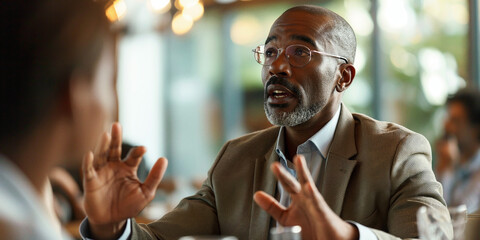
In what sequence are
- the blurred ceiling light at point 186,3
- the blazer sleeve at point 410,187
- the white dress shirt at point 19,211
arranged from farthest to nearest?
the blurred ceiling light at point 186,3 → the blazer sleeve at point 410,187 → the white dress shirt at point 19,211

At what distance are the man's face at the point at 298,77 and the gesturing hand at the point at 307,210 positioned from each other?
577mm

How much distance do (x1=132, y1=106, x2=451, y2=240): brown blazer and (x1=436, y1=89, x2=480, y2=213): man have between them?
1979 mm

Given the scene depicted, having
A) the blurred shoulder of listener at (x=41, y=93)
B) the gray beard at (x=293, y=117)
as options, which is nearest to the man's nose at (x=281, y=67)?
the gray beard at (x=293, y=117)

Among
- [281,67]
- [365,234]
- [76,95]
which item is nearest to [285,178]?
[365,234]

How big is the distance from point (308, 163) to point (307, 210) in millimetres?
584

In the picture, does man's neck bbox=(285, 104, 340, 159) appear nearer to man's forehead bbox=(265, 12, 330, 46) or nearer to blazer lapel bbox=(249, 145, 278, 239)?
blazer lapel bbox=(249, 145, 278, 239)

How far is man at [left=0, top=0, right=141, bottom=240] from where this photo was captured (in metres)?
0.91

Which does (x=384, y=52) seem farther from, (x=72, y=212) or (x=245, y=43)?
(x=72, y=212)

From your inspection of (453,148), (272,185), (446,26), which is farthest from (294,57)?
(446,26)

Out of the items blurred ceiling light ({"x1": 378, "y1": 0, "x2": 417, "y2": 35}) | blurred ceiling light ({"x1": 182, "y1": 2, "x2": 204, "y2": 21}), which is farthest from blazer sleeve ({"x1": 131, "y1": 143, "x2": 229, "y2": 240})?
blurred ceiling light ({"x1": 378, "y1": 0, "x2": 417, "y2": 35})

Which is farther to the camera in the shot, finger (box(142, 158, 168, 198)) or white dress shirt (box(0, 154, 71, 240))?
finger (box(142, 158, 168, 198))

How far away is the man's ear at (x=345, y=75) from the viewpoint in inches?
93.5

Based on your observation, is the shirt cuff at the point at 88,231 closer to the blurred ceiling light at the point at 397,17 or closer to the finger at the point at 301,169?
the finger at the point at 301,169

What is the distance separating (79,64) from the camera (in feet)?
3.20
